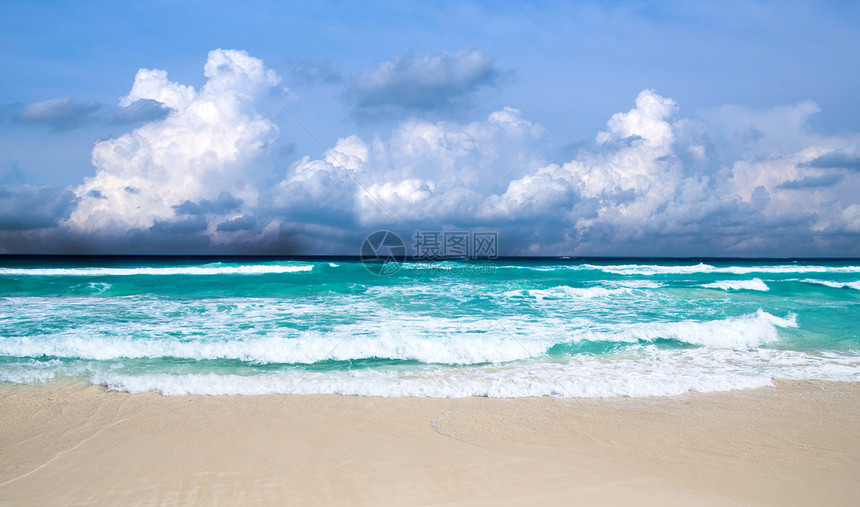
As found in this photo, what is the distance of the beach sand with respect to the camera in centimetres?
362

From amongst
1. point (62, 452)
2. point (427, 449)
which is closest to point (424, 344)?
point (427, 449)

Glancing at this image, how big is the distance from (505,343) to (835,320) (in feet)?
32.8

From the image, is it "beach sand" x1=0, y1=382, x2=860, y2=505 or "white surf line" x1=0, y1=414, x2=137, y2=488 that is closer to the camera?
"beach sand" x1=0, y1=382, x2=860, y2=505

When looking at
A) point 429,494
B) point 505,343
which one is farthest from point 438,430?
point 505,343

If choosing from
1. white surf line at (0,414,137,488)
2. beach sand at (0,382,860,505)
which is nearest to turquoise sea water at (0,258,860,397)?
beach sand at (0,382,860,505)

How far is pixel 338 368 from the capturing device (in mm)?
7617

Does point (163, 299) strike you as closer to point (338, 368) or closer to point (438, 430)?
point (338, 368)

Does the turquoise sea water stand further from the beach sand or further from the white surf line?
the white surf line

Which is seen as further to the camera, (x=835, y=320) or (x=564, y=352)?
(x=835, y=320)

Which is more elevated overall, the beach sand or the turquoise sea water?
the turquoise sea water

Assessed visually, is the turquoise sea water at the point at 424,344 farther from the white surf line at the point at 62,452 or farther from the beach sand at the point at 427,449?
the white surf line at the point at 62,452

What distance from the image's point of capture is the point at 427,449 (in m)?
4.38

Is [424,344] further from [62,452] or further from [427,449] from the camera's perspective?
[62,452]

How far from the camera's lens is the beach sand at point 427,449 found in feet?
11.9
